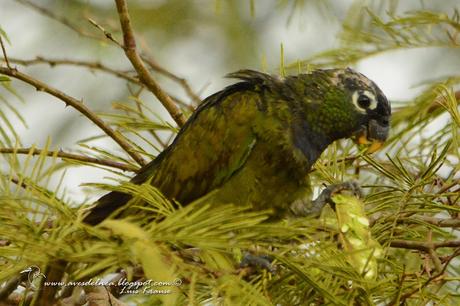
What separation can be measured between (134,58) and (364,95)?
793 millimetres

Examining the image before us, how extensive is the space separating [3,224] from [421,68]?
5.61 metres

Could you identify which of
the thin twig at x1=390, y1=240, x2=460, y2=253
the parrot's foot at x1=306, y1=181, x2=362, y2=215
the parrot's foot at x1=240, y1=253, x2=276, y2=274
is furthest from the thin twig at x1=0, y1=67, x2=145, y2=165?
the thin twig at x1=390, y1=240, x2=460, y2=253

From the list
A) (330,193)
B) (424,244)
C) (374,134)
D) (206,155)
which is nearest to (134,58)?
(206,155)

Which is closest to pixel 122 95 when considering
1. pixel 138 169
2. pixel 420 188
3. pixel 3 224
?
pixel 138 169

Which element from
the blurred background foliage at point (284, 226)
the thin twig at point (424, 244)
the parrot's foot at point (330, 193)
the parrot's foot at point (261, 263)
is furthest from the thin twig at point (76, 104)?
the thin twig at point (424, 244)

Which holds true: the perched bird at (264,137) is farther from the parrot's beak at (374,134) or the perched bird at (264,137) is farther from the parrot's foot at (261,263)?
the parrot's foot at (261,263)

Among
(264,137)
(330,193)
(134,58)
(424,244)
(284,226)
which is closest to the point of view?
(284,226)

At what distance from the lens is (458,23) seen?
2.97m

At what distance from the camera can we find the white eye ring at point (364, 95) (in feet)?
8.93

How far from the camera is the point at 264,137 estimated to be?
2.67 m

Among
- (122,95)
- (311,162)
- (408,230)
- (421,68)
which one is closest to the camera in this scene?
(408,230)

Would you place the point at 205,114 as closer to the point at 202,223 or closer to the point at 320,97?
the point at 320,97

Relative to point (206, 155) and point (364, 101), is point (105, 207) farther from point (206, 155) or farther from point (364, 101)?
point (364, 101)

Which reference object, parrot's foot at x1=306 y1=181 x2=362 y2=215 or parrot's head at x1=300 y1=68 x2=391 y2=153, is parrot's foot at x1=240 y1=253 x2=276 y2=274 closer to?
parrot's foot at x1=306 y1=181 x2=362 y2=215
